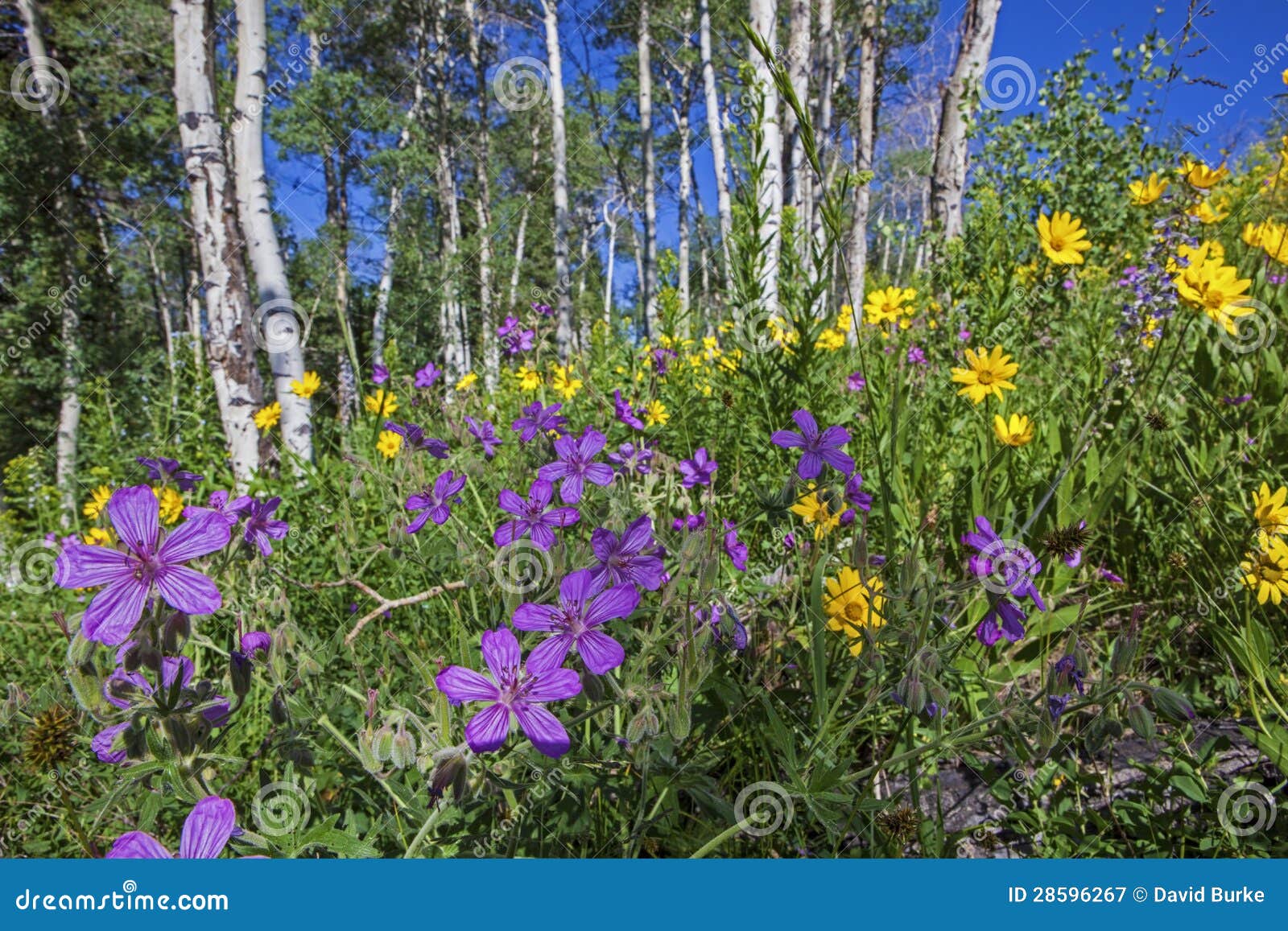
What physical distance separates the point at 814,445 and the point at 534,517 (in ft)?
1.86

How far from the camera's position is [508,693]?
0.82m

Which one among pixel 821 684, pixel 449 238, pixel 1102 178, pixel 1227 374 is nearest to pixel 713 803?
pixel 821 684

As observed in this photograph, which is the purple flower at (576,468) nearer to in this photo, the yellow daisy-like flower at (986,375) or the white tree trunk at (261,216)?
the yellow daisy-like flower at (986,375)

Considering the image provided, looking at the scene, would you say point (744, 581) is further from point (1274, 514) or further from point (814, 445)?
point (1274, 514)

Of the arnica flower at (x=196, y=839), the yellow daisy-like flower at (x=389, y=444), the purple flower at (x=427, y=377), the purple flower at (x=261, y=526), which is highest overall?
the purple flower at (x=427, y=377)

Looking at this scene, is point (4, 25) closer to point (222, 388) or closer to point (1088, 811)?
point (222, 388)

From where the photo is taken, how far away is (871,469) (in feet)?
7.77

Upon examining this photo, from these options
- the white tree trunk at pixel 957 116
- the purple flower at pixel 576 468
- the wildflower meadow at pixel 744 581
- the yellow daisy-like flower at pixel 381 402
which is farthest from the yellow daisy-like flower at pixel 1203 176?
the white tree trunk at pixel 957 116

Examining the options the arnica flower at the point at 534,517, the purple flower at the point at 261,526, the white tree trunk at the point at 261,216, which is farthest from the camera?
the white tree trunk at the point at 261,216

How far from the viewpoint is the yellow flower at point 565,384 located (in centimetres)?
331

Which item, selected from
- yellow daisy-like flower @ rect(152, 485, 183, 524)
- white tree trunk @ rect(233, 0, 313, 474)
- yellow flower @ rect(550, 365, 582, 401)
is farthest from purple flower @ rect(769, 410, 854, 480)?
white tree trunk @ rect(233, 0, 313, 474)

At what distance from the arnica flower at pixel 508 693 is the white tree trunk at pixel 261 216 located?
5.04 meters

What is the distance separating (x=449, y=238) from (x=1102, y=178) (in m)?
13.1

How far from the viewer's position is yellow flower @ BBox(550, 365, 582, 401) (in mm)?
3311
